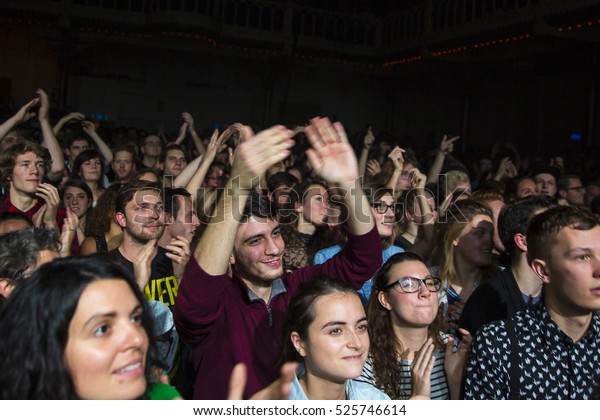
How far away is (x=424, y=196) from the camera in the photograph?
14.0 feet

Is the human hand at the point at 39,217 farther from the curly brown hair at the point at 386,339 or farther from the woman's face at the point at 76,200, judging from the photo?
the curly brown hair at the point at 386,339

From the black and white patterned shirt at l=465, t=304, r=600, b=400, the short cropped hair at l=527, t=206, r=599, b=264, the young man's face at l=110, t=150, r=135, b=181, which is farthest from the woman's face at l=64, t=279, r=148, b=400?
the young man's face at l=110, t=150, r=135, b=181

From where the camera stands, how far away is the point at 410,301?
255 cm

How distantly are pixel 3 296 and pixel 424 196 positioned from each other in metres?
2.89

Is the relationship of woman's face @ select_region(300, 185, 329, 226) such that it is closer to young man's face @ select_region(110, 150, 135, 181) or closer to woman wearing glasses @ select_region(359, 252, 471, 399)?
woman wearing glasses @ select_region(359, 252, 471, 399)

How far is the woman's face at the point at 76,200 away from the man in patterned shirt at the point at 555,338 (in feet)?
10.2

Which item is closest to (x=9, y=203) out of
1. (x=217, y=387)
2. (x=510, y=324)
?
(x=217, y=387)

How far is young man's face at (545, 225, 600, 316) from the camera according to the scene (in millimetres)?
2029

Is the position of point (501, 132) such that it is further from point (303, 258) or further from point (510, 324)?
point (510, 324)

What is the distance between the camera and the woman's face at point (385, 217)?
369 cm

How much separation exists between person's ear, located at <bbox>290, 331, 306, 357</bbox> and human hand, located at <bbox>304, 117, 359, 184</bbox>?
0.56 meters

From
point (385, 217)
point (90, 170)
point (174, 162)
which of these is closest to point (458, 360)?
point (385, 217)

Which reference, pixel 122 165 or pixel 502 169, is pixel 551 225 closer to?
pixel 122 165

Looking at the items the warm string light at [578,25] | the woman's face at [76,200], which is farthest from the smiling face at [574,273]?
the warm string light at [578,25]
